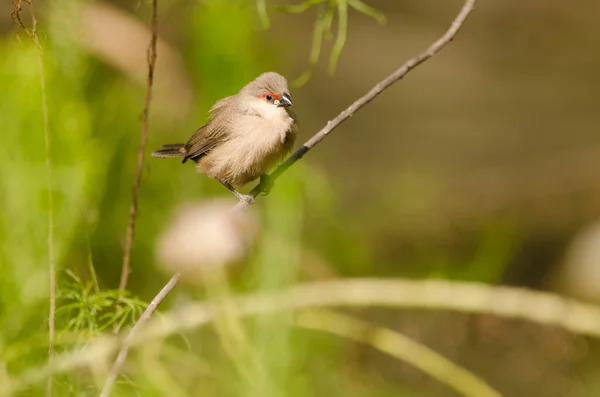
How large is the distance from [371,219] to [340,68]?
4.45m

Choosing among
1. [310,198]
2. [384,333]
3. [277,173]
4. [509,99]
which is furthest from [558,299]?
[509,99]

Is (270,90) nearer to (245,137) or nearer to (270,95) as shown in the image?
(270,95)

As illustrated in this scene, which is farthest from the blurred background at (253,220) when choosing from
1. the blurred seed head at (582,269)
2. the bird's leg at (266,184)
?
the bird's leg at (266,184)

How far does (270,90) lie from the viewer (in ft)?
5.95

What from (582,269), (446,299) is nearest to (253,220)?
(446,299)

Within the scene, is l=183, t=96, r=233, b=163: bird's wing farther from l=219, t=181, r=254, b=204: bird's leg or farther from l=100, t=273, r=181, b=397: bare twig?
l=100, t=273, r=181, b=397: bare twig

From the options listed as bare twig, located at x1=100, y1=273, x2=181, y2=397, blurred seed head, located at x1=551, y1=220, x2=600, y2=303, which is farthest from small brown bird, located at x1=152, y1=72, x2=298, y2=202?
blurred seed head, located at x1=551, y1=220, x2=600, y2=303

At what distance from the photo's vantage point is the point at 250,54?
2213 millimetres

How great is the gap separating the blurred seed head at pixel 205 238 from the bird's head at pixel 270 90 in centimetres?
23

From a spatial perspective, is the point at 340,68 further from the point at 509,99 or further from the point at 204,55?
the point at 204,55

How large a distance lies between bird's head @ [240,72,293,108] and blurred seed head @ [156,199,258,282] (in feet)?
0.76

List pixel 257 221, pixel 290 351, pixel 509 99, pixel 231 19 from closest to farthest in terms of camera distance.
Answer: pixel 290 351 < pixel 257 221 < pixel 231 19 < pixel 509 99

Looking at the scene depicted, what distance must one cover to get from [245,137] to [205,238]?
0.29m

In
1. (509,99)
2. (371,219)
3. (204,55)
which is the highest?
(204,55)
